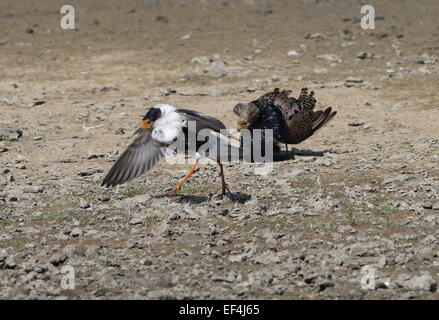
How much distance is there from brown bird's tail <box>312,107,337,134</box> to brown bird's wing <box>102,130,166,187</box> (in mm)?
2540

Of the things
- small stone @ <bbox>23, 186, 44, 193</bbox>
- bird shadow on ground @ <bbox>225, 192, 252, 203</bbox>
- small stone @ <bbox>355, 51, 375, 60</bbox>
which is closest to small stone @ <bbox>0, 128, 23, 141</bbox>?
small stone @ <bbox>23, 186, 44, 193</bbox>

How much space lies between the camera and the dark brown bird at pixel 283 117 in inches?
380

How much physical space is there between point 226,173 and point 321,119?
1.81m

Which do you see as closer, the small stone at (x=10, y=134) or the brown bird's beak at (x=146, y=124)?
the brown bird's beak at (x=146, y=124)

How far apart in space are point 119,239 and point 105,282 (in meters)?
1.00

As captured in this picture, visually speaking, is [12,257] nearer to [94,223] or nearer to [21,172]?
[94,223]

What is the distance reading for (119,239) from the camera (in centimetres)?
743

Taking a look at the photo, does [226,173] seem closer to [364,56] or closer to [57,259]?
[57,259]

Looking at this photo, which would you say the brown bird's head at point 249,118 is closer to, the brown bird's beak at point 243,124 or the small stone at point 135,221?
the brown bird's beak at point 243,124

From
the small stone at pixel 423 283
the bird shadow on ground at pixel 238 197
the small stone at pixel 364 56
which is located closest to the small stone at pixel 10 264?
the bird shadow on ground at pixel 238 197

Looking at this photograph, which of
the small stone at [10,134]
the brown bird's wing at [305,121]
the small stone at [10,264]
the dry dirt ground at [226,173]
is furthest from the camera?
the small stone at [10,134]

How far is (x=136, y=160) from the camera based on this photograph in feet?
28.1

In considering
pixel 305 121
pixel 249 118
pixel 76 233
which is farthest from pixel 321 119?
pixel 76 233

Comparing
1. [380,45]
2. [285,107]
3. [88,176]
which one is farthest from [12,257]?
[380,45]
